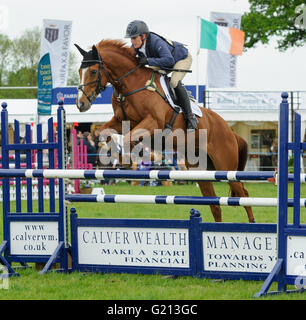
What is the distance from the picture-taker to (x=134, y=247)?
15.9ft

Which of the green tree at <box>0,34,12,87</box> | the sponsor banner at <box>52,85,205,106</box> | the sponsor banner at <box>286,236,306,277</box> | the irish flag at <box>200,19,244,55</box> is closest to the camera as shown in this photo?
the sponsor banner at <box>286,236,306,277</box>

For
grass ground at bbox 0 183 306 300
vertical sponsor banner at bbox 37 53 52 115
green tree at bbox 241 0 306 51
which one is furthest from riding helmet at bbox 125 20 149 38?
green tree at bbox 241 0 306 51

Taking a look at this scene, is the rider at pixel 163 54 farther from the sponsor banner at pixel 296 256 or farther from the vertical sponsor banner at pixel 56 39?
the vertical sponsor banner at pixel 56 39

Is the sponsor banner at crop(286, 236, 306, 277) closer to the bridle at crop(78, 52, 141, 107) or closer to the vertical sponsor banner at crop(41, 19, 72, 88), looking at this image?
the bridle at crop(78, 52, 141, 107)

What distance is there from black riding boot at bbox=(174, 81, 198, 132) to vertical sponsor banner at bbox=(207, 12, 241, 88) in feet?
39.6

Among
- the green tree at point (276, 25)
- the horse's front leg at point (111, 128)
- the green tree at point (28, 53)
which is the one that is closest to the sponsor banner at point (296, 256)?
the horse's front leg at point (111, 128)

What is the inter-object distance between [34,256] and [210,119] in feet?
11.6

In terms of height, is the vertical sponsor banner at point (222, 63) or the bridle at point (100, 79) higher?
the vertical sponsor banner at point (222, 63)

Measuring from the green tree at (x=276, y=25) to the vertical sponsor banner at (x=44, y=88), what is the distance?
1480 centimetres

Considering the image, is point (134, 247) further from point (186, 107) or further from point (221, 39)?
point (221, 39)

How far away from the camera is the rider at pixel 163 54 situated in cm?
671

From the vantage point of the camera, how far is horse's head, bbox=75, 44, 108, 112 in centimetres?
662

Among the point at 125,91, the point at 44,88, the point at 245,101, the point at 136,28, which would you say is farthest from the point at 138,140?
the point at 245,101
